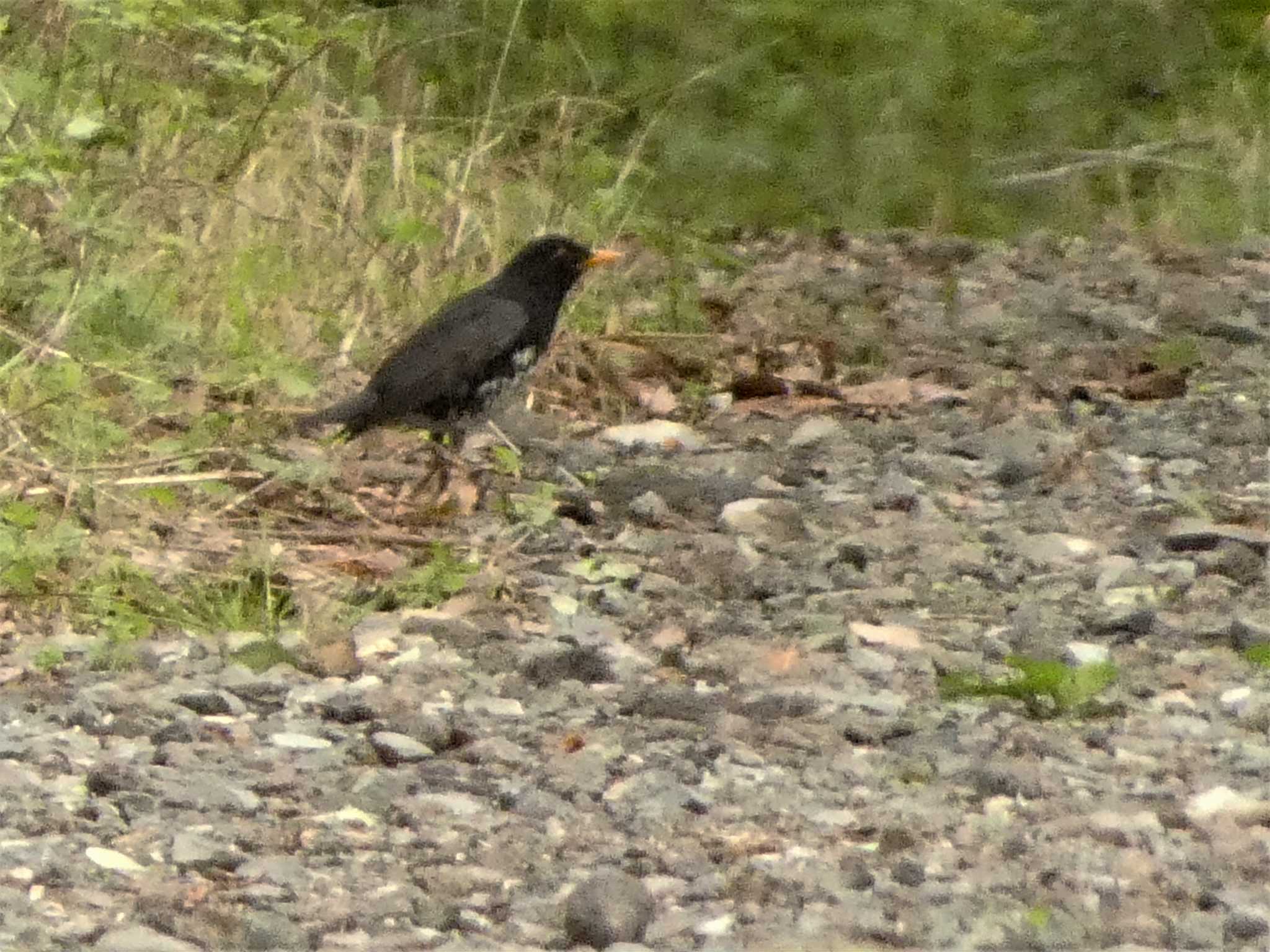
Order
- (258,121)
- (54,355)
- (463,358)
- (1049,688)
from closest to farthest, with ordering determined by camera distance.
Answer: (1049,688), (54,355), (463,358), (258,121)

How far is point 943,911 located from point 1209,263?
249 inches

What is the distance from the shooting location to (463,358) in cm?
577

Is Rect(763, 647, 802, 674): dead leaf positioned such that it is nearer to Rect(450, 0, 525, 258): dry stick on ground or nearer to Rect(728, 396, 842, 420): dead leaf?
Rect(728, 396, 842, 420): dead leaf

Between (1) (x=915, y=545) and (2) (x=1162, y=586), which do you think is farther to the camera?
(1) (x=915, y=545)

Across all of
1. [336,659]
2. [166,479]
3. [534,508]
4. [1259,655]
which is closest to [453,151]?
[534,508]

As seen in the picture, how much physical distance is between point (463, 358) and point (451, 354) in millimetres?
38

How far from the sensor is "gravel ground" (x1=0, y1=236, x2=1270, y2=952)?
9.59 feet

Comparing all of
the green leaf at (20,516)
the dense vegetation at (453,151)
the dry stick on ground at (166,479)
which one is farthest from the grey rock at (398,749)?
the dense vegetation at (453,151)

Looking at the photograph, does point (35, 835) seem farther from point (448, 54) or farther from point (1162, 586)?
point (448, 54)

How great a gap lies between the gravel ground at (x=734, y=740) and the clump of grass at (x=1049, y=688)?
1.1 inches

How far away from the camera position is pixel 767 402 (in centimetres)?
664

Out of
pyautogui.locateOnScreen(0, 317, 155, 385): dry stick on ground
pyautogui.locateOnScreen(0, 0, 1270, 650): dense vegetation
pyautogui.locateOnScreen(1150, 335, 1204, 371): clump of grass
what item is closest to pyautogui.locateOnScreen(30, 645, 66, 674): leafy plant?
pyautogui.locateOnScreen(0, 0, 1270, 650): dense vegetation

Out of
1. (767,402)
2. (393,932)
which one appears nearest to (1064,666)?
(393,932)

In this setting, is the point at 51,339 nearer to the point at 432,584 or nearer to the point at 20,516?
the point at 20,516
